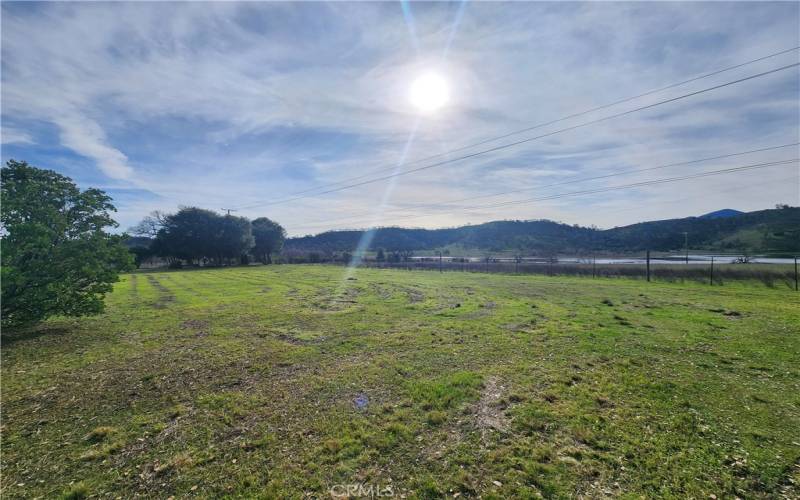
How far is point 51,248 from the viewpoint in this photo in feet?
33.2

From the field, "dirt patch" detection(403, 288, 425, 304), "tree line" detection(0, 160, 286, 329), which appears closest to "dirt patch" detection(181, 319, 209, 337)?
the field

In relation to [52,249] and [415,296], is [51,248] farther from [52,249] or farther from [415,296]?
[415,296]

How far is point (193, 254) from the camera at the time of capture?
58.8 meters

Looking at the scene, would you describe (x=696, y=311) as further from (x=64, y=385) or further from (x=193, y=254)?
(x=193, y=254)

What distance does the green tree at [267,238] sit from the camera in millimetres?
70125

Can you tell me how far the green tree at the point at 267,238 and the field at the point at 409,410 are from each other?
61761 millimetres

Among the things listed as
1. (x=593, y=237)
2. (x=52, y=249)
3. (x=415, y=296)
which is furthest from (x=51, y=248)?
(x=593, y=237)

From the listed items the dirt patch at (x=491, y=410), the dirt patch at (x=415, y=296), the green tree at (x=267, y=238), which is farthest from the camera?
the green tree at (x=267, y=238)

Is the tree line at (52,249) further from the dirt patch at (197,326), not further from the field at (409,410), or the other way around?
the dirt patch at (197,326)

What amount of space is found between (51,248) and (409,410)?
42.3 feet

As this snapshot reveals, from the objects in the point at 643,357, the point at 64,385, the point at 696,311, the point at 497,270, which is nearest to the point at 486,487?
Result: the point at 643,357

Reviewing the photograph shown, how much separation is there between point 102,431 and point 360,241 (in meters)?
107

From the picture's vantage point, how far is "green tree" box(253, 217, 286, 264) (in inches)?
2761

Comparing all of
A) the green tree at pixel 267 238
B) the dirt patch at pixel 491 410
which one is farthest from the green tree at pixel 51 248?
the green tree at pixel 267 238
